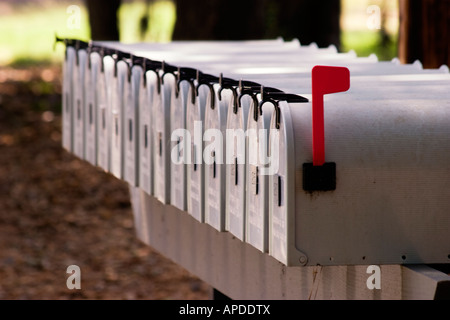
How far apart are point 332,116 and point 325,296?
1.06 metres

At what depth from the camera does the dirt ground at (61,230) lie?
11227 millimetres

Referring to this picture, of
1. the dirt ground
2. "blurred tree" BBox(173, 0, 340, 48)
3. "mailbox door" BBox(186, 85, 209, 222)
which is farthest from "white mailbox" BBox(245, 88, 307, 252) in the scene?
"blurred tree" BBox(173, 0, 340, 48)

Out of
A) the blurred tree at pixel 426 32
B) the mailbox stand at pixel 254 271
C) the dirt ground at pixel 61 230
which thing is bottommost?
the dirt ground at pixel 61 230

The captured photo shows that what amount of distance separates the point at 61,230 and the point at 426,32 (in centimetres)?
618

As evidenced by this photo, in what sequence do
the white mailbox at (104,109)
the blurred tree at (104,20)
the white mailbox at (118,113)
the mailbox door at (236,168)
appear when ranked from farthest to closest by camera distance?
the blurred tree at (104,20) → the white mailbox at (104,109) → the white mailbox at (118,113) → the mailbox door at (236,168)

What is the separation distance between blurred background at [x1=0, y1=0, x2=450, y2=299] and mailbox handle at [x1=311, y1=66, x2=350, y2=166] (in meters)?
3.39

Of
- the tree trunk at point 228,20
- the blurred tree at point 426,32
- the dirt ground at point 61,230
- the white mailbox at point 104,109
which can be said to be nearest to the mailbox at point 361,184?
the white mailbox at point 104,109

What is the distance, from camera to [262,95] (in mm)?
4238

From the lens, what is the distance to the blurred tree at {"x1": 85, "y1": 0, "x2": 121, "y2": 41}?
17.0m

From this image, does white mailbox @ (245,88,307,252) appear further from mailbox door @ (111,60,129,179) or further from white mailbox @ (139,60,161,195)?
mailbox door @ (111,60,129,179)

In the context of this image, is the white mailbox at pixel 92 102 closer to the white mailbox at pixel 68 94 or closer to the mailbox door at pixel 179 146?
the white mailbox at pixel 68 94

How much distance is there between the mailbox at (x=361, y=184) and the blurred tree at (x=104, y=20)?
13.1 metres

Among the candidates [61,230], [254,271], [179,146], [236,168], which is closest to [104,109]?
[179,146]
